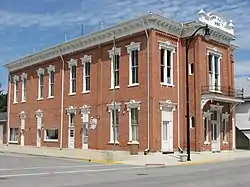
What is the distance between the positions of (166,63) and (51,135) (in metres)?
15.9

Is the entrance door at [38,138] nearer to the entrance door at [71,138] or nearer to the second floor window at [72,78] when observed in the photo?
the entrance door at [71,138]

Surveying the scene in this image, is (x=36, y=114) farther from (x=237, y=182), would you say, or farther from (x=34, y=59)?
(x=237, y=182)

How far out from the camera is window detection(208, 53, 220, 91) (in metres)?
34.1

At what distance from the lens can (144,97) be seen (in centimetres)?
3080

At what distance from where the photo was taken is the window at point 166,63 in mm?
31748

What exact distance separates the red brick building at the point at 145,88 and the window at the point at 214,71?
3.3 inches

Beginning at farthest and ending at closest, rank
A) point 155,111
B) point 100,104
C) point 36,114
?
point 36,114, point 100,104, point 155,111

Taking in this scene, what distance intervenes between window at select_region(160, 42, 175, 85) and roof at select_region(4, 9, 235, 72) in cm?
125

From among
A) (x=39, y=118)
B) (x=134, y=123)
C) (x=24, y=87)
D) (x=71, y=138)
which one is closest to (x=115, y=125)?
(x=134, y=123)

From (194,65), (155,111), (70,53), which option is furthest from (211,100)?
(70,53)

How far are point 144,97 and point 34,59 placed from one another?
18.5 metres

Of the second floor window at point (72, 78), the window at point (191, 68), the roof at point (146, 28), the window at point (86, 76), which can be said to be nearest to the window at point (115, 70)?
the roof at point (146, 28)

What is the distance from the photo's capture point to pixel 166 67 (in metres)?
32.0

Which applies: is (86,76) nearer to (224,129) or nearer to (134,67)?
(134,67)
